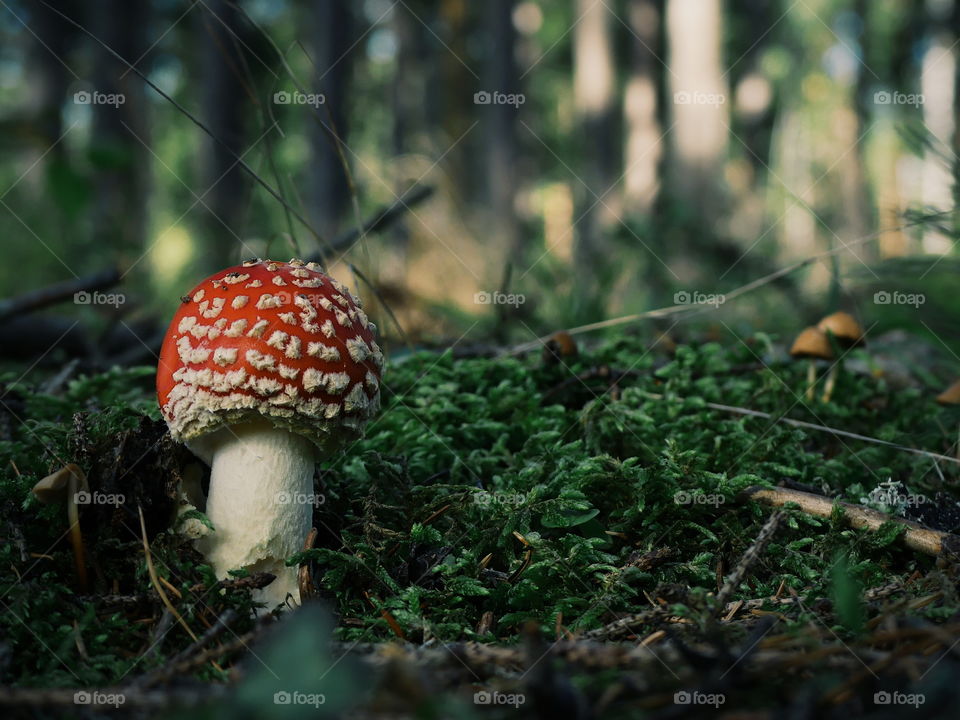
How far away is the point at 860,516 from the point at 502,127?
7.33m

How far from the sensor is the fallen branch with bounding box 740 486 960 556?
1850 millimetres

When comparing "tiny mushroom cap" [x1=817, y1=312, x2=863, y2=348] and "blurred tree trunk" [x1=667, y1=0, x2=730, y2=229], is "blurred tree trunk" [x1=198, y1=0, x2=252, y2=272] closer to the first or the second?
"blurred tree trunk" [x1=667, y1=0, x2=730, y2=229]

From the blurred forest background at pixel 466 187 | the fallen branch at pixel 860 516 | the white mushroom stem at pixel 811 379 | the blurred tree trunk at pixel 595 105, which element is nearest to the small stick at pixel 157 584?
the blurred forest background at pixel 466 187

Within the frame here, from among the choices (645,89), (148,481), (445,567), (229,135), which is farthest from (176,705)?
(645,89)

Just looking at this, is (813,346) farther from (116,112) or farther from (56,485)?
(116,112)

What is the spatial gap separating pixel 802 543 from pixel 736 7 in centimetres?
1618

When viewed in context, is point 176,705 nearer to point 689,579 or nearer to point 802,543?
point 689,579

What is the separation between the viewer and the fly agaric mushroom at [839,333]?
2.79 meters

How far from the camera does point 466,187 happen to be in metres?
9.91

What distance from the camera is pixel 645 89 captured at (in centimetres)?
1046

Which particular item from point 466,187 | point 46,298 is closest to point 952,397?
point 46,298

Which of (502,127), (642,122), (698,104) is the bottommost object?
(698,104)

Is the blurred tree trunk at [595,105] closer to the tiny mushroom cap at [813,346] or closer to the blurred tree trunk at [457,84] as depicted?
the blurred tree trunk at [457,84]

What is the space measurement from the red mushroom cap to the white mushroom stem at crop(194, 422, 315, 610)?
0.30 feet
